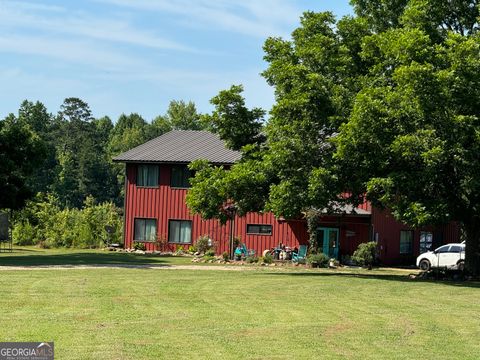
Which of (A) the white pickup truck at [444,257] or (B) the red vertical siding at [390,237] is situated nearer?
(A) the white pickup truck at [444,257]

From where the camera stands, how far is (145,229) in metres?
51.4

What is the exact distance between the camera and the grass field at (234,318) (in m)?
13.1

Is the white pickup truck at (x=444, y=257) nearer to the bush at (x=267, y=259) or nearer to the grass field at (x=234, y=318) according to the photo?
the bush at (x=267, y=259)

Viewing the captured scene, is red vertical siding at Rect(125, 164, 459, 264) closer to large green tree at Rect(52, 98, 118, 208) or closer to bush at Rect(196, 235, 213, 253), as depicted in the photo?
bush at Rect(196, 235, 213, 253)

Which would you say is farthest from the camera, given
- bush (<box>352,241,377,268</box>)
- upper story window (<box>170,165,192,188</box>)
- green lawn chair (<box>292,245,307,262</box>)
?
upper story window (<box>170,165,192,188</box>)

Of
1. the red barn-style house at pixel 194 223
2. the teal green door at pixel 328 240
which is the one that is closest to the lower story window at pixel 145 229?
the red barn-style house at pixel 194 223

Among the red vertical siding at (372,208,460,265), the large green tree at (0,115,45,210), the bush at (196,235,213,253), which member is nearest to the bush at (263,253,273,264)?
the red vertical siding at (372,208,460,265)

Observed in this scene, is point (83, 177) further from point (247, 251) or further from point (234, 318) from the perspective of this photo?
point (234, 318)

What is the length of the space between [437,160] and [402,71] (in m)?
3.29

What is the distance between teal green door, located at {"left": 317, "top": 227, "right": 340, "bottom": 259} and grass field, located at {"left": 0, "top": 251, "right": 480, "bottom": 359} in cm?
1892

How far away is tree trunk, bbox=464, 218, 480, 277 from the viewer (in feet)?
106

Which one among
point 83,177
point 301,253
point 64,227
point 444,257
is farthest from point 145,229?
point 83,177

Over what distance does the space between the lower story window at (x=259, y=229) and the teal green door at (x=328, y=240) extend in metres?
3.51

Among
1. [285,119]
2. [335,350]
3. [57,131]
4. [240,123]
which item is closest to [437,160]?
[285,119]
